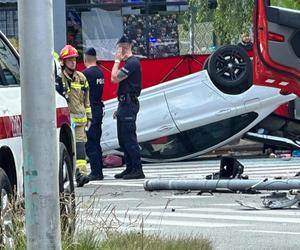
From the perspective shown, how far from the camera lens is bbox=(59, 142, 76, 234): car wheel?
24.0ft

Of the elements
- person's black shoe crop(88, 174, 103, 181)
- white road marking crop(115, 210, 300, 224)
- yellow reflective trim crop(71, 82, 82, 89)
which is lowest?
person's black shoe crop(88, 174, 103, 181)

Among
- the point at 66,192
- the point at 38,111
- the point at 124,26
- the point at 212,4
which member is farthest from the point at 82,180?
the point at 124,26

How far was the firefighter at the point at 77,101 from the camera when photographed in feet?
45.6

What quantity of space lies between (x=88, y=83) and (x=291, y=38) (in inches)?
122

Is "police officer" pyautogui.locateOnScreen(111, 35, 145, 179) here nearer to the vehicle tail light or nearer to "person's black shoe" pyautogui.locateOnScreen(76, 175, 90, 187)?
"person's black shoe" pyautogui.locateOnScreen(76, 175, 90, 187)

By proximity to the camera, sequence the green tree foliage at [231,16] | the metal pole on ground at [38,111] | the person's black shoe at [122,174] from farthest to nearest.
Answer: the green tree foliage at [231,16], the person's black shoe at [122,174], the metal pole on ground at [38,111]

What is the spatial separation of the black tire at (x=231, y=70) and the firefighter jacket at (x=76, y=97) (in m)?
3.79

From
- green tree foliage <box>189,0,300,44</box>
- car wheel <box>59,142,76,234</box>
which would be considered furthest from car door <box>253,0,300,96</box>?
green tree foliage <box>189,0,300,44</box>

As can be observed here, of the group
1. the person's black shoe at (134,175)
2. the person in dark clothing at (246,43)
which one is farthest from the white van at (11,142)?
the person in dark clothing at (246,43)

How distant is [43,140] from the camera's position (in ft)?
18.3

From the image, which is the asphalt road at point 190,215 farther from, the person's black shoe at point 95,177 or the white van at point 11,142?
the white van at point 11,142

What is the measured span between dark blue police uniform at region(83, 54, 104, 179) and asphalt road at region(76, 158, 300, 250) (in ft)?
1.05

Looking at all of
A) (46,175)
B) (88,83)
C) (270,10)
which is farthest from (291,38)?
(46,175)

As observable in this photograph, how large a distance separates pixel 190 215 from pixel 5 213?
4.23 meters
